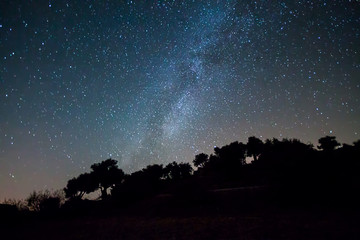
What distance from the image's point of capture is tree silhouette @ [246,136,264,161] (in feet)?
174

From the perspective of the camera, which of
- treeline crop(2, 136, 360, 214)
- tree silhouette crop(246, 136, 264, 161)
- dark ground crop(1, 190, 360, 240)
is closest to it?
dark ground crop(1, 190, 360, 240)

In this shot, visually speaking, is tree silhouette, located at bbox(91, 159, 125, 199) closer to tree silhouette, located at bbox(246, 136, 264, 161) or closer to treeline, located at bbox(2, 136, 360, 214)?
treeline, located at bbox(2, 136, 360, 214)

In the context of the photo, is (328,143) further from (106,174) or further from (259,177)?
(106,174)

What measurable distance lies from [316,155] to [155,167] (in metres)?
41.8

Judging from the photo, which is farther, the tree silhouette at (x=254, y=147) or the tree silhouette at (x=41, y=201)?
the tree silhouette at (x=254, y=147)

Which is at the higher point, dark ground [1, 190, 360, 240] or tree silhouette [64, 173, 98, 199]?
tree silhouette [64, 173, 98, 199]

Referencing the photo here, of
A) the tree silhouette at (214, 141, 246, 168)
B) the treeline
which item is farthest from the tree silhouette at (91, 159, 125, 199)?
the tree silhouette at (214, 141, 246, 168)

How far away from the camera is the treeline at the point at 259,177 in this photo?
51.6 ft

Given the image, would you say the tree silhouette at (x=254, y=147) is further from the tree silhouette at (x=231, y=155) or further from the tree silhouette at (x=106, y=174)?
the tree silhouette at (x=106, y=174)

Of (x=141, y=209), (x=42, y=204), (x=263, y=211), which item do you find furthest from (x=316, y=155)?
(x=42, y=204)

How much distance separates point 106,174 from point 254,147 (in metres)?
37.6

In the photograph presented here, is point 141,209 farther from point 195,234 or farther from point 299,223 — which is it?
point 299,223

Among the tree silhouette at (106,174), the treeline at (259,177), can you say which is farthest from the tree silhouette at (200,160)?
the tree silhouette at (106,174)

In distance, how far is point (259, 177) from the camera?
32562 millimetres
